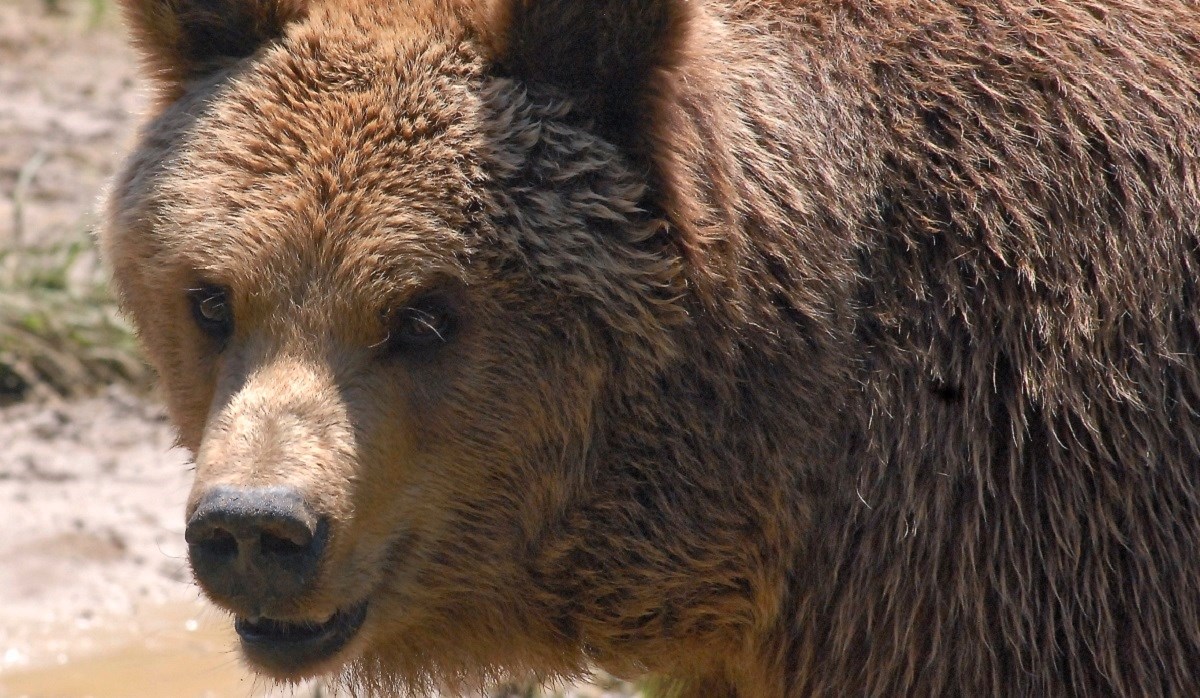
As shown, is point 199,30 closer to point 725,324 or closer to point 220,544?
point 220,544

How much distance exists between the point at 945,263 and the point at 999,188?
24 cm

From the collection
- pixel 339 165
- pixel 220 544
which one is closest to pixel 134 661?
pixel 220 544

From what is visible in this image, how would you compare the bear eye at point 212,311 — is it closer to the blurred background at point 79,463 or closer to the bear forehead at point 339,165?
the bear forehead at point 339,165

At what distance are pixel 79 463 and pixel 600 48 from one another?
551cm

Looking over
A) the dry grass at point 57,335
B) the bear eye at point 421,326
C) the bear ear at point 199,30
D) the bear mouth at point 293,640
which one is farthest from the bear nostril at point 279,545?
the dry grass at point 57,335

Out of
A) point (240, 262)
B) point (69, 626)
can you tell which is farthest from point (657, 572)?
point (69, 626)

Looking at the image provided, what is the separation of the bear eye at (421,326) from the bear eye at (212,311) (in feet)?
1.51

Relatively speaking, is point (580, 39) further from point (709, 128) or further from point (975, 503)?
point (975, 503)

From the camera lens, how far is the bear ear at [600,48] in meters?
3.82

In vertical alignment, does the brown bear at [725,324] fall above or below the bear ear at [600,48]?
below

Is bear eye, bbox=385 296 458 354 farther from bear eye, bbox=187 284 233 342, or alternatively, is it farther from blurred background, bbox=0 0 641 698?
blurred background, bbox=0 0 641 698

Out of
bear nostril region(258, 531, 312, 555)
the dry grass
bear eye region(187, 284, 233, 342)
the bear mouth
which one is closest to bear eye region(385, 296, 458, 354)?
bear eye region(187, 284, 233, 342)

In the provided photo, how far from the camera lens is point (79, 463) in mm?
8328

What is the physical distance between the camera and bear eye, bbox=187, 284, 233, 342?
398 cm
